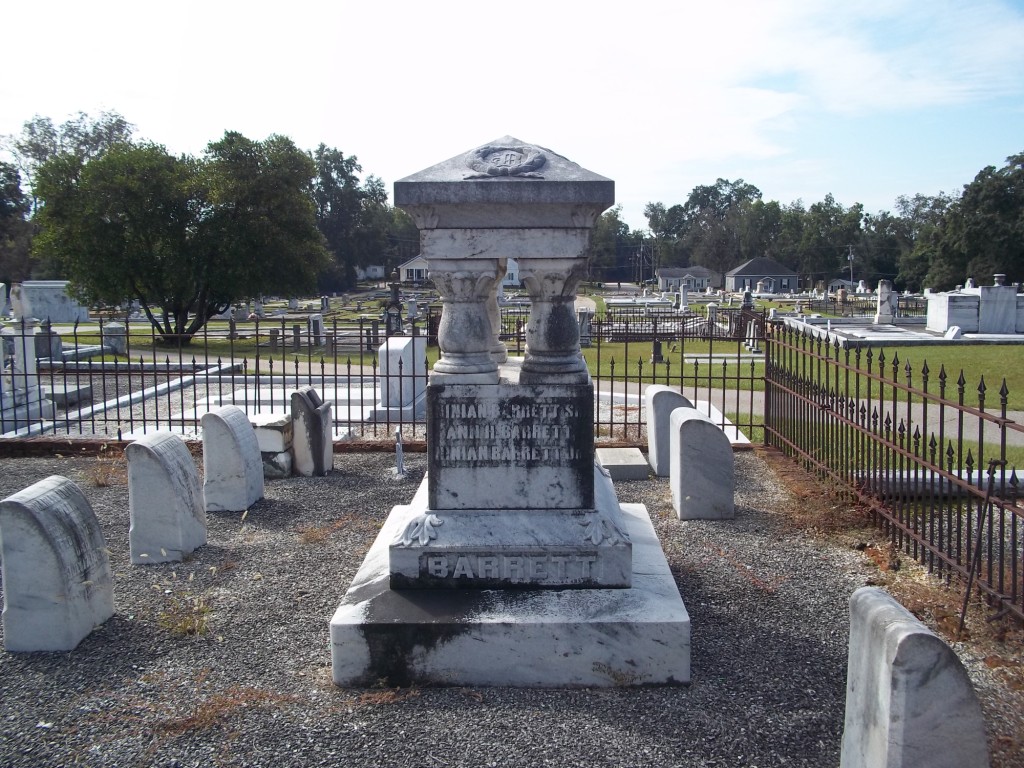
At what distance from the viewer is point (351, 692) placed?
3861mm

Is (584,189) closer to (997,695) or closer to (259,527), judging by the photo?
(997,695)

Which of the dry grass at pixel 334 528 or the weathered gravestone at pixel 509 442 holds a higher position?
the weathered gravestone at pixel 509 442

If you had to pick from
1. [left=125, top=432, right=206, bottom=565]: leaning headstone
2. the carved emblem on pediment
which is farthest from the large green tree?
[left=125, top=432, right=206, bottom=565]: leaning headstone

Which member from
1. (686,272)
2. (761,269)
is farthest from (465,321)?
(686,272)

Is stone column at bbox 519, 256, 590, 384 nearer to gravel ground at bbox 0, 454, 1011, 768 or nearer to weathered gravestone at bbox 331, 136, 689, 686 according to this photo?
weathered gravestone at bbox 331, 136, 689, 686

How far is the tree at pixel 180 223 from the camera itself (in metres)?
23.2

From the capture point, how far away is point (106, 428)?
1041 cm

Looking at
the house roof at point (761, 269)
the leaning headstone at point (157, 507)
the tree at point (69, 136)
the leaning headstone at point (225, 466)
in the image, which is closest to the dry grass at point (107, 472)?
the leaning headstone at point (225, 466)

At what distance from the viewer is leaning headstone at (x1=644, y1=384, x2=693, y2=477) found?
800cm

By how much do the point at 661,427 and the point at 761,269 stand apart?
255ft

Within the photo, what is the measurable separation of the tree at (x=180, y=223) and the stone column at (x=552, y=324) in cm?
2027

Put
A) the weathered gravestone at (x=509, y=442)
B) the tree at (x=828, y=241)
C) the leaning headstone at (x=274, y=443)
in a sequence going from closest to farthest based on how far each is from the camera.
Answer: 1. the weathered gravestone at (x=509, y=442)
2. the leaning headstone at (x=274, y=443)
3. the tree at (x=828, y=241)

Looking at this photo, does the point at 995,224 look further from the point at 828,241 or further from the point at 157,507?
the point at 157,507

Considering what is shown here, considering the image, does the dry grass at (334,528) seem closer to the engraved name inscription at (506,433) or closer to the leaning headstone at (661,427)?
the engraved name inscription at (506,433)
